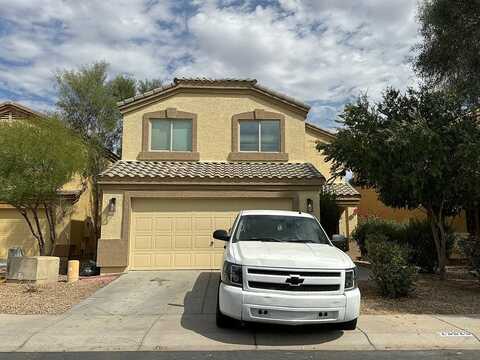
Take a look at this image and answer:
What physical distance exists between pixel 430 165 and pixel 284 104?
20.8 feet

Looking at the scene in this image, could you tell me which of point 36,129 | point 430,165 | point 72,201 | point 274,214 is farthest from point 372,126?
point 72,201

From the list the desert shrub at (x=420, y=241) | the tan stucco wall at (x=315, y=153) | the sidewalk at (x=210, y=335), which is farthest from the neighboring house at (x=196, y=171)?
the sidewalk at (x=210, y=335)

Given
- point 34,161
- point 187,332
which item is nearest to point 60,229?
point 34,161

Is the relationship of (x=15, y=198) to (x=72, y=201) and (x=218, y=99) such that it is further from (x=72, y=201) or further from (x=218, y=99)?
(x=218, y=99)

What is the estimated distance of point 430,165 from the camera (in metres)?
11.3

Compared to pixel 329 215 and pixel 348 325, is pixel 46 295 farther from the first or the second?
pixel 329 215

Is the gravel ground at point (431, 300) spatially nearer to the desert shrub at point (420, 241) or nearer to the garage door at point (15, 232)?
the desert shrub at point (420, 241)

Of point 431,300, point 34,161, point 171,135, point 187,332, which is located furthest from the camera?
point 171,135

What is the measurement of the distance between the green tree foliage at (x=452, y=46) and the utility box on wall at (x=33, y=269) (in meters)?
12.0

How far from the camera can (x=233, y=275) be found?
6.78m

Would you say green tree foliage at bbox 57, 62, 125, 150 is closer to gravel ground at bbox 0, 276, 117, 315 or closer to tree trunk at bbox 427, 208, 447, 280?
gravel ground at bbox 0, 276, 117, 315

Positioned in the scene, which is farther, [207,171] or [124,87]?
[124,87]

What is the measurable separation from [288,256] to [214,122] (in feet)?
33.0

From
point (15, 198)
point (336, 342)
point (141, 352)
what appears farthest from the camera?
point (15, 198)
